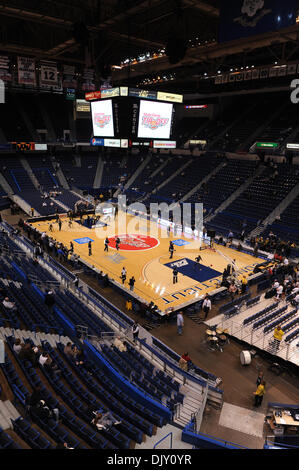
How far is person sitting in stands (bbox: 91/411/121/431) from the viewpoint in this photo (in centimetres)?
888

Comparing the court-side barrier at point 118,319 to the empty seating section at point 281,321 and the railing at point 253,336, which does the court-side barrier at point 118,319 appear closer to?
the railing at point 253,336

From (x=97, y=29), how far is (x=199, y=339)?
18.0 meters

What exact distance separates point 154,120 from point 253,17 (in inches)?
310

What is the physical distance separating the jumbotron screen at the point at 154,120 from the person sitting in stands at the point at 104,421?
45.3 ft

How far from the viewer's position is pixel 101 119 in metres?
19.3

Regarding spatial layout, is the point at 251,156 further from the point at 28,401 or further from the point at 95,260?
the point at 28,401

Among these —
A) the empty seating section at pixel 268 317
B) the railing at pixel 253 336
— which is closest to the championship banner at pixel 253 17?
the railing at pixel 253 336

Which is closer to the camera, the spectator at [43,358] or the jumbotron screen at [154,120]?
the spectator at [43,358]

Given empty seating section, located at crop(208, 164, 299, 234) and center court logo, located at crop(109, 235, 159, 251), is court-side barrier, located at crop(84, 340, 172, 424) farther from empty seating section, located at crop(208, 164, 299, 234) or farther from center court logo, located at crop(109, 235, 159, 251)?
empty seating section, located at crop(208, 164, 299, 234)

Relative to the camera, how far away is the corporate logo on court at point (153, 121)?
18.1m

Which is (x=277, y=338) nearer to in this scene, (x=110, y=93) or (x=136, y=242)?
(x=110, y=93)

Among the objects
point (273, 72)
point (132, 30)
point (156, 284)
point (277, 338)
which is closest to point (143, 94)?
point (132, 30)

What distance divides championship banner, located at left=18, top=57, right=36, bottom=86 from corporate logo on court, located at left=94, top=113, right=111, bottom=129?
895 centimetres
